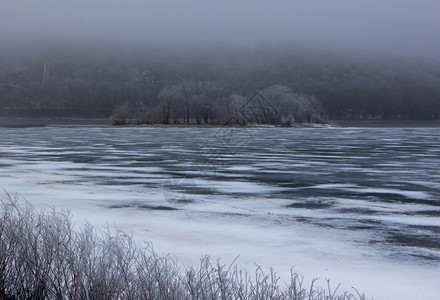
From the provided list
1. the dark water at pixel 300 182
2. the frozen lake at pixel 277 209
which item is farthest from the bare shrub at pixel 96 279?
the dark water at pixel 300 182

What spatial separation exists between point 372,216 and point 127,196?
629 cm

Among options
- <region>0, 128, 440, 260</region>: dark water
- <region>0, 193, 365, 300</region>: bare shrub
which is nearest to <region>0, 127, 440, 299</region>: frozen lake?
<region>0, 128, 440, 260</region>: dark water

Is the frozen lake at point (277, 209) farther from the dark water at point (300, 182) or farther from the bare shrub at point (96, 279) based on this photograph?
the bare shrub at point (96, 279)

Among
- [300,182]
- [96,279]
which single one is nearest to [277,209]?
[300,182]

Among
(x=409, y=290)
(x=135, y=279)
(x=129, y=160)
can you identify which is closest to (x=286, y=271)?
(x=409, y=290)

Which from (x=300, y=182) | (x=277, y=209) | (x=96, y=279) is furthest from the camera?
(x=300, y=182)

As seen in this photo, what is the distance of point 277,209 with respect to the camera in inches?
503

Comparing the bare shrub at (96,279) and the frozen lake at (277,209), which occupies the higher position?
the bare shrub at (96,279)

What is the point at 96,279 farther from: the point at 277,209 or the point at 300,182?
the point at 300,182

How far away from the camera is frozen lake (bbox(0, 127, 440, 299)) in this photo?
846 centimetres

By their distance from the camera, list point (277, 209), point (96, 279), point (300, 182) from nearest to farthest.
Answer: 1. point (96, 279)
2. point (277, 209)
3. point (300, 182)

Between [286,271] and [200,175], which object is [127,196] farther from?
[286,271]

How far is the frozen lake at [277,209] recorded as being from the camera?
8461mm

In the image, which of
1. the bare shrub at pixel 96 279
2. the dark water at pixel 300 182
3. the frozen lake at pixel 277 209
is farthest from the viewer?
the dark water at pixel 300 182
